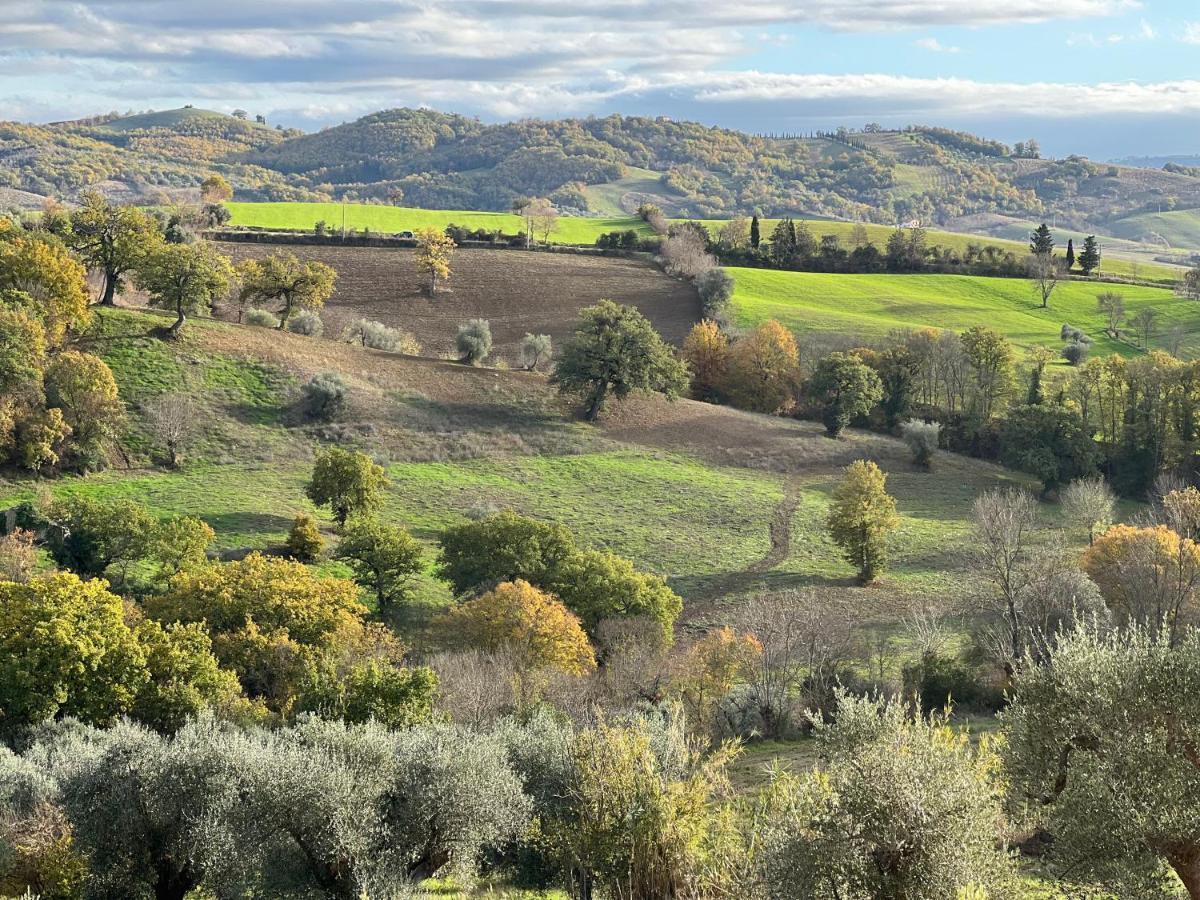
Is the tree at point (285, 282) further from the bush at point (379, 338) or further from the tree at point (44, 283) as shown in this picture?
the tree at point (44, 283)

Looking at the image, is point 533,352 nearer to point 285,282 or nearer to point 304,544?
point 285,282

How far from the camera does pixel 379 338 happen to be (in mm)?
90750

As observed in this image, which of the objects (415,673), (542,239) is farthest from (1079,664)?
(542,239)

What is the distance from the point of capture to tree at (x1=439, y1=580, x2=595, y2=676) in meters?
41.9

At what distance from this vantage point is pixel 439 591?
5353 centimetres

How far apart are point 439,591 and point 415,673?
19.2 metres

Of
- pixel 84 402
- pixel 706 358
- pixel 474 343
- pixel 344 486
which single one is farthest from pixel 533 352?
pixel 84 402

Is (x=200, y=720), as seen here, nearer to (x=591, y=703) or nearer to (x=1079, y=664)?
(x=591, y=703)

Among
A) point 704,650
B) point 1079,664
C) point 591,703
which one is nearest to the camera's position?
point 1079,664

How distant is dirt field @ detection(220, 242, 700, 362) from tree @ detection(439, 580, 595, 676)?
5304 centimetres

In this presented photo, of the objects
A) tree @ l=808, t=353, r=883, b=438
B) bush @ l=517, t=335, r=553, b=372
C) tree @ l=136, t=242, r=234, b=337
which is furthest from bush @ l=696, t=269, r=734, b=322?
tree @ l=136, t=242, r=234, b=337

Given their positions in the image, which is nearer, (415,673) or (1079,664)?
(1079,664)

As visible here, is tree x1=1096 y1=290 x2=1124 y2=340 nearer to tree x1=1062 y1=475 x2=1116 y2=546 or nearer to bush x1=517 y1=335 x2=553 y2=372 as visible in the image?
tree x1=1062 y1=475 x2=1116 y2=546

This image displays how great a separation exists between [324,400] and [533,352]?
22.1 meters
